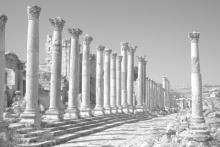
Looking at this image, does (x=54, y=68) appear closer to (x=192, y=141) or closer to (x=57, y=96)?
(x=57, y=96)

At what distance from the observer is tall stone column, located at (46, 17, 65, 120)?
62.8 feet

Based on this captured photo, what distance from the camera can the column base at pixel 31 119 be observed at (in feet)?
51.0

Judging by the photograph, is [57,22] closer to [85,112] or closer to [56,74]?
[56,74]

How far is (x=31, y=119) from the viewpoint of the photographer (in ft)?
51.7

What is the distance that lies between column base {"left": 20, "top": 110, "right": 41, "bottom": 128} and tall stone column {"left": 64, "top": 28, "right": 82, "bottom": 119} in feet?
19.7

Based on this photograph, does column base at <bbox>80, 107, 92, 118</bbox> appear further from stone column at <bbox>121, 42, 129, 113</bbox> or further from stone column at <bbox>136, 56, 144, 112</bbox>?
stone column at <bbox>136, 56, 144, 112</bbox>

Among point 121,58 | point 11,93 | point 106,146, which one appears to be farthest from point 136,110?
point 106,146

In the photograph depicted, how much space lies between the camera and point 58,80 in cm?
1980

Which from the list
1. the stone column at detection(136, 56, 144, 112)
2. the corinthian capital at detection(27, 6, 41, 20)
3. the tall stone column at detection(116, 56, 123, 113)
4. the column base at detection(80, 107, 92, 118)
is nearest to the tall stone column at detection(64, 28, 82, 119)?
the column base at detection(80, 107, 92, 118)

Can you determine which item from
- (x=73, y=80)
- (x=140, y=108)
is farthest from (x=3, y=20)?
(x=140, y=108)

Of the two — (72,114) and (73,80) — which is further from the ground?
(73,80)

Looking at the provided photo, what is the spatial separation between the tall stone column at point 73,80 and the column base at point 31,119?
6010mm

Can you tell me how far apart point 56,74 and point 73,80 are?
338 cm

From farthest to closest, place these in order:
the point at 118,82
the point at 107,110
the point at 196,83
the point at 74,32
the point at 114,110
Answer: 1. the point at 118,82
2. the point at 114,110
3. the point at 107,110
4. the point at 74,32
5. the point at 196,83
